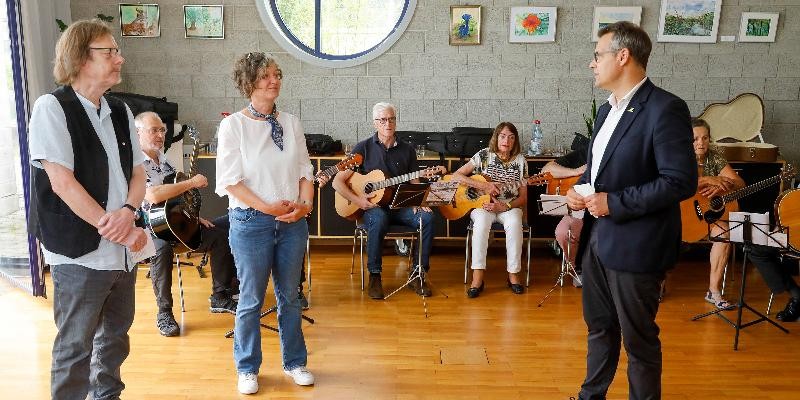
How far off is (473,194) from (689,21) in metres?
2.65

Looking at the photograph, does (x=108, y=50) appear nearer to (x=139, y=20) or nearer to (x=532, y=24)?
(x=139, y=20)

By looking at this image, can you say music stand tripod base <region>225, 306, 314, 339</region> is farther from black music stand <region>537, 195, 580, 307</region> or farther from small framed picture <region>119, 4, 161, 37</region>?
small framed picture <region>119, 4, 161, 37</region>

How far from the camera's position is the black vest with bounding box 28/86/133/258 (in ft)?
6.46

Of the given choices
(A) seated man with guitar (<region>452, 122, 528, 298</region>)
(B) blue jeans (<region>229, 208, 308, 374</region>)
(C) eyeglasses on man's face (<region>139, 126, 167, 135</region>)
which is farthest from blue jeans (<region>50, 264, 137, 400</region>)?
(A) seated man with guitar (<region>452, 122, 528, 298</region>)

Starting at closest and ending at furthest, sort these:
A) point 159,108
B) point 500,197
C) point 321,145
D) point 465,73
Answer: point 500,197 → point 159,108 → point 321,145 → point 465,73

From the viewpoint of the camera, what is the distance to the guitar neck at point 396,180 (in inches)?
161

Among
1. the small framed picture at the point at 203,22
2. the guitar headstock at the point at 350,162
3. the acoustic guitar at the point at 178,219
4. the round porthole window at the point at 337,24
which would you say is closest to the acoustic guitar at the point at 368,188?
the guitar headstock at the point at 350,162

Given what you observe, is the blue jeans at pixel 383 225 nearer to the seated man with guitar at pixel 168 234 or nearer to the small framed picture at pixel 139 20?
the seated man with guitar at pixel 168 234

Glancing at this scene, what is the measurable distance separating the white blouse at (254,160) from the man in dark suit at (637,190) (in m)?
1.21

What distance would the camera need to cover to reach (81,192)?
1.97 metres

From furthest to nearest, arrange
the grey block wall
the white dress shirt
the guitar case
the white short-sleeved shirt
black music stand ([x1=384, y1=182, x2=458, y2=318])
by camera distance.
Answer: the grey block wall
the guitar case
black music stand ([x1=384, y1=182, x2=458, y2=318])
the white dress shirt
the white short-sleeved shirt

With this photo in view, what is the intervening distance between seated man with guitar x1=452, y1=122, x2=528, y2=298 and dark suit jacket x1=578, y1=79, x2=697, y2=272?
2.12 m

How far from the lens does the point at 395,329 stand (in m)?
3.71

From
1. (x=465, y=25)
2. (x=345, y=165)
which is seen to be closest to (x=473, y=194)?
(x=345, y=165)
